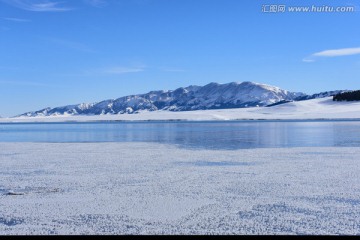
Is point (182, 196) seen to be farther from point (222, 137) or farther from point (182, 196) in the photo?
point (222, 137)

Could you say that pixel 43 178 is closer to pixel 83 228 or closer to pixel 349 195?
pixel 83 228

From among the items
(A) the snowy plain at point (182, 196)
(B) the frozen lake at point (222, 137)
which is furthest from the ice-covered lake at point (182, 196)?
(B) the frozen lake at point (222, 137)

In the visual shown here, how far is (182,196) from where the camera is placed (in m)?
6.33

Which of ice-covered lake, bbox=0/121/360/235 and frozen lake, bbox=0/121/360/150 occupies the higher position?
ice-covered lake, bbox=0/121/360/235

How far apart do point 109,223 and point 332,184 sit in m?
4.09

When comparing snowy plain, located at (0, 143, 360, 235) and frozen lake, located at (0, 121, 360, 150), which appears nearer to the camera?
snowy plain, located at (0, 143, 360, 235)

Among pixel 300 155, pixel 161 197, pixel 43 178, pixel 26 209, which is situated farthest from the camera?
pixel 300 155

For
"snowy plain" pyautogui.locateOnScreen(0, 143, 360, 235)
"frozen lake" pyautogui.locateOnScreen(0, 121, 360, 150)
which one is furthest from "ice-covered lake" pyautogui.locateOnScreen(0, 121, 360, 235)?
"frozen lake" pyautogui.locateOnScreen(0, 121, 360, 150)

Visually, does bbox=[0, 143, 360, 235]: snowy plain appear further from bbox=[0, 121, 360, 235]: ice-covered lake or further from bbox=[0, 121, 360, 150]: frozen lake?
bbox=[0, 121, 360, 150]: frozen lake

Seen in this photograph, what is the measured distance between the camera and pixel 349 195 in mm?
6281

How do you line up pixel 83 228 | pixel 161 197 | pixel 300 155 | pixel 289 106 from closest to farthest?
pixel 83 228 → pixel 161 197 → pixel 300 155 → pixel 289 106

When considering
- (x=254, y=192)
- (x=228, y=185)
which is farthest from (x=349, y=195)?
(x=228, y=185)

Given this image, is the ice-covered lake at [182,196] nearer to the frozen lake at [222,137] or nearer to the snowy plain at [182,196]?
the snowy plain at [182,196]

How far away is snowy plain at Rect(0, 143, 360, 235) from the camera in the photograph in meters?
4.76
